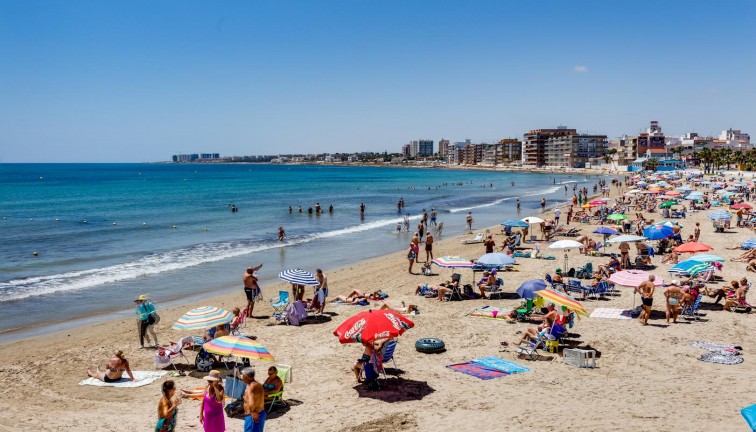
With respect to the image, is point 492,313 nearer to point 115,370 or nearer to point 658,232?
point 115,370

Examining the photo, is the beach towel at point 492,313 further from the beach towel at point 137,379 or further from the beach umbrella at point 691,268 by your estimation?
the beach towel at point 137,379

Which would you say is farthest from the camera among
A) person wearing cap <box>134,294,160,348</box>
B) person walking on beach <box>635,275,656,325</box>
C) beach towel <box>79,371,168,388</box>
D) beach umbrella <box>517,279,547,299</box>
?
beach umbrella <box>517,279,547,299</box>

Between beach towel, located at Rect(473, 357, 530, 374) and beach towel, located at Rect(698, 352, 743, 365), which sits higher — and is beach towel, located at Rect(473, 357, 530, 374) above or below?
below

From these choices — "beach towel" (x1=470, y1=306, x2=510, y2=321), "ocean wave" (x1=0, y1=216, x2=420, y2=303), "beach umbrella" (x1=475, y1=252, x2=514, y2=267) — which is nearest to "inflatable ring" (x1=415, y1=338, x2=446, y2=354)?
"beach towel" (x1=470, y1=306, x2=510, y2=321)

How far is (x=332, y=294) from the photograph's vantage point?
17688 mm

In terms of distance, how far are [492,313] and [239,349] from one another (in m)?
7.03

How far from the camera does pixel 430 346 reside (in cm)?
1130

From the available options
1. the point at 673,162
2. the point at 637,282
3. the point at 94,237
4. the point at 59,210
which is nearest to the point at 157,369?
the point at 637,282

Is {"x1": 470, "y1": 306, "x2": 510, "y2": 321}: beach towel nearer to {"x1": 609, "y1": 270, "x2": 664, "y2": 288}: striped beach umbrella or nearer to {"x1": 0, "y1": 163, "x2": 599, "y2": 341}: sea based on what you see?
{"x1": 609, "y1": 270, "x2": 664, "y2": 288}: striped beach umbrella

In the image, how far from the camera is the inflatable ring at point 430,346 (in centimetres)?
1130

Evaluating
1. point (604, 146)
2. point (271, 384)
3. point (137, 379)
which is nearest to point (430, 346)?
point (271, 384)

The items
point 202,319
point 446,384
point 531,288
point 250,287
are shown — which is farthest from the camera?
point 250,287

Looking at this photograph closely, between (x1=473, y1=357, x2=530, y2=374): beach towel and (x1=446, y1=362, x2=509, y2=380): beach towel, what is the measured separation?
100 millimetres

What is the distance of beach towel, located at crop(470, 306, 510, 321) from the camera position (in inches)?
539
